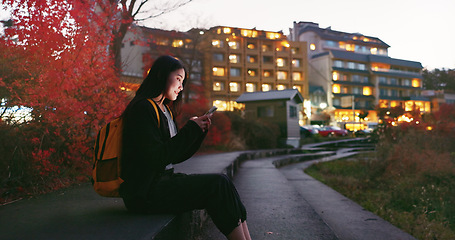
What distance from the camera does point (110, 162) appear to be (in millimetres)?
2105

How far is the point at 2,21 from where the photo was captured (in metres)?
5.39

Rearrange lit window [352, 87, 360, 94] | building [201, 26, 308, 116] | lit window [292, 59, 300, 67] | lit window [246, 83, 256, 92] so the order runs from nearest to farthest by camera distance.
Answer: building [201, 26, 308, 116], lit window [246, 83, 256, 92], lit window [292, 59, 300, 67], lit window [352, 87, 360, 94]

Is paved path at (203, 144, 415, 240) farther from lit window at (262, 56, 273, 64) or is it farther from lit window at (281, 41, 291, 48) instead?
lit window at (281, 41, 291, 48)

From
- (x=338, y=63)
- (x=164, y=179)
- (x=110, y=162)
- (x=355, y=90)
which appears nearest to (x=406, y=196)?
(x=164, y=179)

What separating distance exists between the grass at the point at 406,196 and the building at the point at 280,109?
9.07 meters

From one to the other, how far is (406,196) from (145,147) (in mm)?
6154

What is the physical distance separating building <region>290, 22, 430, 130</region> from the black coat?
47.7m

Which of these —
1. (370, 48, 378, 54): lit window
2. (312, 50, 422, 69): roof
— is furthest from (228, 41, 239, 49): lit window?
(370, 48, 378, 54): lit window

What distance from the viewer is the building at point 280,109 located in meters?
18.9

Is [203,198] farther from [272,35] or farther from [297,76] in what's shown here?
[272,35]

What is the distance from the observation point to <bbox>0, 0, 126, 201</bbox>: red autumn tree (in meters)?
3.89

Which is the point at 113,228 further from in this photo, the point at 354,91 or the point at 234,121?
the point at 354,91

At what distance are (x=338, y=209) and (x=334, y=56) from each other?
160 ft

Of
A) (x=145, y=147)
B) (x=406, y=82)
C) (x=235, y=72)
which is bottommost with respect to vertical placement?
(x=145, y=147)
